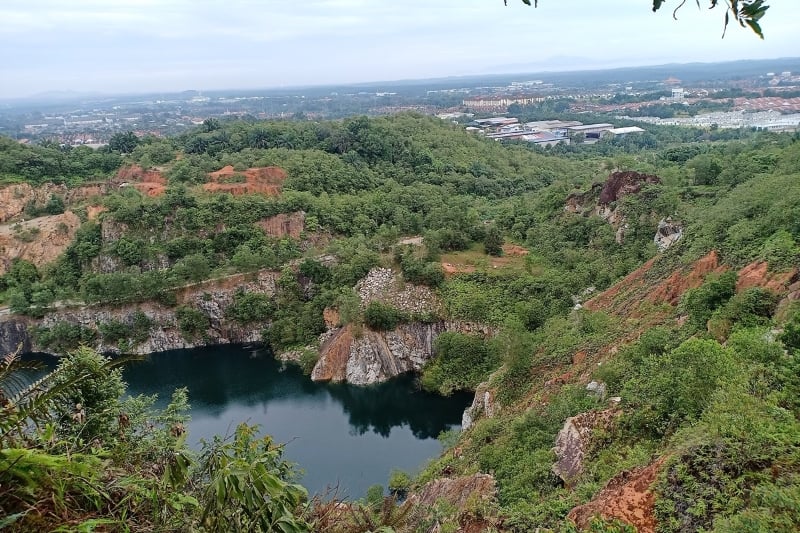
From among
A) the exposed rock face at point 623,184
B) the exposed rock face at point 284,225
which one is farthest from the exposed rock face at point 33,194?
the exposed rock face at point 623,184

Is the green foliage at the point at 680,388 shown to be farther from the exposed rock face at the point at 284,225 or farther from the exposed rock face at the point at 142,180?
the exposed rock face at the point at 142,180

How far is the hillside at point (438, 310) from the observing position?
3397 millimetres

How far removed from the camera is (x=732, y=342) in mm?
8930

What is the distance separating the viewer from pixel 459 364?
22109mm

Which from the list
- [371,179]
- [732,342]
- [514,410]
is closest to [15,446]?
[732,342]

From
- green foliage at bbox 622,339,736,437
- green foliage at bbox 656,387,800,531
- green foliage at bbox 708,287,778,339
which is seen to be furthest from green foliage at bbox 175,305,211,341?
green foliage at bbox 656,387,800,531

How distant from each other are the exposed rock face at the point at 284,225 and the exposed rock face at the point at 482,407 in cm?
1606

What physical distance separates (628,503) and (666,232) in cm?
1722

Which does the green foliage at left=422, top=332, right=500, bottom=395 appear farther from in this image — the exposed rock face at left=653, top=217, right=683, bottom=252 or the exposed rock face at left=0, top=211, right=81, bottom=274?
the exposed rock face at left=0, top=211, right=81, bottom=274

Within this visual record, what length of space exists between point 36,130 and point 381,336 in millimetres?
115158

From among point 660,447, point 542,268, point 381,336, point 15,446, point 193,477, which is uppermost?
point 15,446

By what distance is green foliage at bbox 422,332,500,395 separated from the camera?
21609mm

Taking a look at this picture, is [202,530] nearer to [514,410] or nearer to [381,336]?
[514,410]

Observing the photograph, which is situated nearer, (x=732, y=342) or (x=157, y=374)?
(x=732, y=342)
